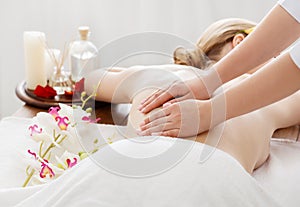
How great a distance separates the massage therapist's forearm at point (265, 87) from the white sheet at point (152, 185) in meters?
0.17

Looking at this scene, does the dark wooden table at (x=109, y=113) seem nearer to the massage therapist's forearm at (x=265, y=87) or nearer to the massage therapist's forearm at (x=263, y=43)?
the massage therapist's forearm at (x=263, y=43)

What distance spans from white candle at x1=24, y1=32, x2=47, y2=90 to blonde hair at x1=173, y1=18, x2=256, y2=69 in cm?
57

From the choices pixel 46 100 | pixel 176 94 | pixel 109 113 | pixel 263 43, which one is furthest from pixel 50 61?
pixel 263 43

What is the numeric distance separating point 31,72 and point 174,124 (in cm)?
95

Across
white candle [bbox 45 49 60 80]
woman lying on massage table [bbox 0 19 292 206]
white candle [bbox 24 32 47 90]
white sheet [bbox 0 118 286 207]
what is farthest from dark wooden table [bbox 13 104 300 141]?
white sheet [bbox 0 118 286 207]

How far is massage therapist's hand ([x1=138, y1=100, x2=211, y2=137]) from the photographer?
1.43 meters

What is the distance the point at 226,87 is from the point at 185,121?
28 centimetres

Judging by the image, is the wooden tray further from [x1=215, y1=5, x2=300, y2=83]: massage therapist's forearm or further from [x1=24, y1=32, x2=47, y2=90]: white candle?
[x1=215, y1=5, x2=300, y2=83]: massage therapist's forearm

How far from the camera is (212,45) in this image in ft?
6.42

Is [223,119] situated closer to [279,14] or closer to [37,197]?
[279,14]

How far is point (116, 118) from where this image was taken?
1967 mm

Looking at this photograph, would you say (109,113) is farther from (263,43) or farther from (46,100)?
(263,43)

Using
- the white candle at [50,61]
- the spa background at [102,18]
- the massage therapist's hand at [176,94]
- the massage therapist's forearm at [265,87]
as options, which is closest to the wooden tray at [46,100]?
the white candle at [50,61]

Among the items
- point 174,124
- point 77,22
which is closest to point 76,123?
point 174,124
